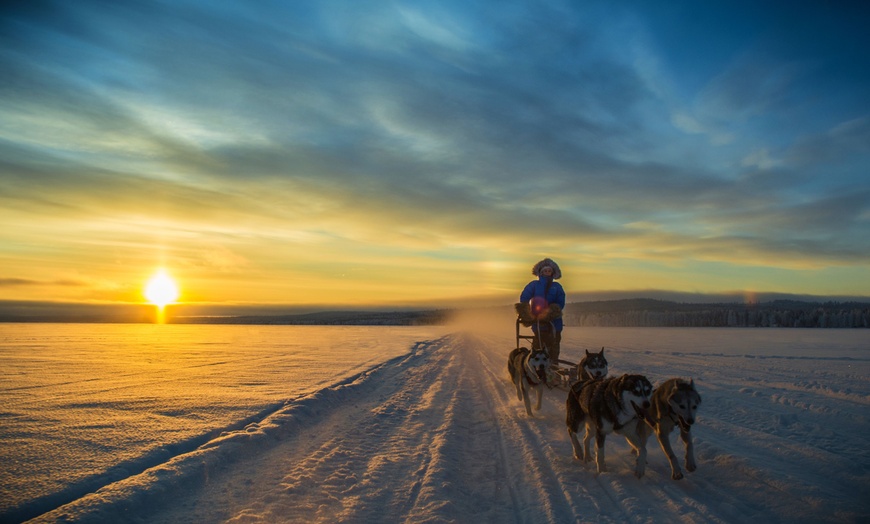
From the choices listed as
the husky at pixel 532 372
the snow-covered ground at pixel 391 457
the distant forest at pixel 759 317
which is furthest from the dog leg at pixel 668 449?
the distant forest at pixel 759 317

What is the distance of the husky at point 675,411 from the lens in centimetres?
439

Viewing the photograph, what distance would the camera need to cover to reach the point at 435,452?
5.80 m

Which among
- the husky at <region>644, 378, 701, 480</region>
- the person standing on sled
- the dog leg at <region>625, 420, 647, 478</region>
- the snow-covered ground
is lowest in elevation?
the snow-covered ground

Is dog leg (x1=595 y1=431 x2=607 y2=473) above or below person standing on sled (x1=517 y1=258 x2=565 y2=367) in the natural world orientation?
below

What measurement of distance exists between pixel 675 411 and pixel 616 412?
1.94 feet

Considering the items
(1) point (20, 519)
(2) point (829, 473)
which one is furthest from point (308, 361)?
(2) point (829, 473)

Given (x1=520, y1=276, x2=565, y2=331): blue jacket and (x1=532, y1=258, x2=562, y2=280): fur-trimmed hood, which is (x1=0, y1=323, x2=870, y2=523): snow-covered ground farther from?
(x1=532, y1=258, x2=562, y2=280): fur-trimmed hood

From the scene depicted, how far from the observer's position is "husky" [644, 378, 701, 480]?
4387 mm

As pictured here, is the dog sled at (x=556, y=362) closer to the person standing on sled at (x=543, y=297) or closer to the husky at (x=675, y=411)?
the person standing on sled at (x=543, y=297)

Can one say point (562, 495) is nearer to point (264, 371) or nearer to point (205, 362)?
point (264, 371)

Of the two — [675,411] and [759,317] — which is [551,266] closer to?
[675,411]

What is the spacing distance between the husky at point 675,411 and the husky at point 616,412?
10cm

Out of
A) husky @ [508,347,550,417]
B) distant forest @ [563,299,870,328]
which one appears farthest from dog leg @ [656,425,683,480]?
distant forest @ [563,299,870,328]

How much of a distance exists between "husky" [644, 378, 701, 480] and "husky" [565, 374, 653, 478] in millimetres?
99
